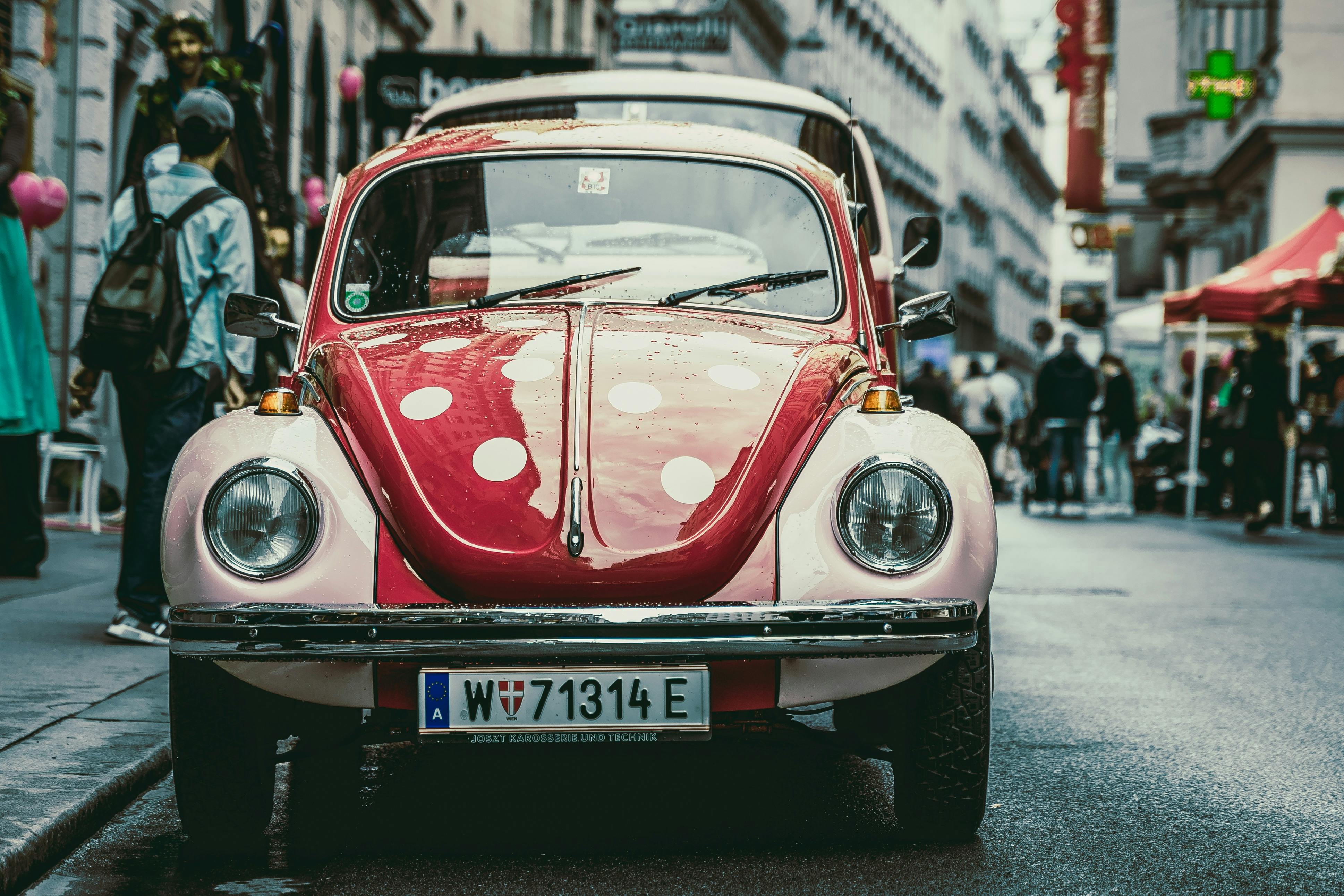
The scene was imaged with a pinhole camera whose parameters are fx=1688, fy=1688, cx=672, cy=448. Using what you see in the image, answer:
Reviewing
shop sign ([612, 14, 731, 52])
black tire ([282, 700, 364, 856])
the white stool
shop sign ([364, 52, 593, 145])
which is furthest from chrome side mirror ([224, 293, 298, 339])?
shop sign ([612, 14, 731, 52])

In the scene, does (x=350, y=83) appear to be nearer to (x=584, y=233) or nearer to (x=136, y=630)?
(x=136, y=630)

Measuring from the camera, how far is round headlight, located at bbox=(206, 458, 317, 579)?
3570 mm

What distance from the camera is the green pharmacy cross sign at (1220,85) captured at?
1022 inches

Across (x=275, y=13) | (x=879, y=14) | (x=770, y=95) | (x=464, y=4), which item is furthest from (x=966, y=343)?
(x=770, y=95)

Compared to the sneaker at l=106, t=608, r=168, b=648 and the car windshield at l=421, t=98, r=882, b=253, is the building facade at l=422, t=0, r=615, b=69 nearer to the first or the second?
the car windshield at l=421, t=98, r=882, b=253

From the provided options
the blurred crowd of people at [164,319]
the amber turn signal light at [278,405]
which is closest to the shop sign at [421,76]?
the blurred crowd of people at [164,319]

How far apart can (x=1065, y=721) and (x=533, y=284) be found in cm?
237

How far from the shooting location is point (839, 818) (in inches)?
165

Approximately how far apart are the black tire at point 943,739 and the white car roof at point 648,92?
503 centimetres

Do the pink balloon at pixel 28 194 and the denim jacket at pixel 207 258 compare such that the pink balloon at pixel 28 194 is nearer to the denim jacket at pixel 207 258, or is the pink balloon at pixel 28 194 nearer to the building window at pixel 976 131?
the denim jacket at pixel 207 258

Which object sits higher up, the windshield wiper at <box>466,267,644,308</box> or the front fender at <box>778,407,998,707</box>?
the windshield wiper at <box>466,267,644,308</box>

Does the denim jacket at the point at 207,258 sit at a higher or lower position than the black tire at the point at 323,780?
higher

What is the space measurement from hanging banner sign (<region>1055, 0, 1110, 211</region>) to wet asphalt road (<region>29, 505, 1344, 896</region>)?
3605 cm

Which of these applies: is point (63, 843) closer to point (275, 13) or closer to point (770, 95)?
point (770, 95)
